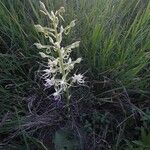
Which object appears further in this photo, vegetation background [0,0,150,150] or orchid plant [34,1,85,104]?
vegetation background [0,0,150,150]

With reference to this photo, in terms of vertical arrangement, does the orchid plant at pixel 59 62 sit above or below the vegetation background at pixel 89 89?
above

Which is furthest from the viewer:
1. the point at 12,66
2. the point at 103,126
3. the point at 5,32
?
the point at 5,32

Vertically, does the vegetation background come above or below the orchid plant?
below

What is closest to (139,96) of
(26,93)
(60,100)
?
(60,100)

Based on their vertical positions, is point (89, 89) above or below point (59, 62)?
below

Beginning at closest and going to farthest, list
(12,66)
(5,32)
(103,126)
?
1. (103,126)
2. (12,66)
3. (5,32)

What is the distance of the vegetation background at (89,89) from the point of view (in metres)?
2.04

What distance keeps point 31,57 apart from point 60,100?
1.07 ft

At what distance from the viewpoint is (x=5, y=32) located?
241cm

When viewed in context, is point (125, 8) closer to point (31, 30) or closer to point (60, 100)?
point (31, 30)

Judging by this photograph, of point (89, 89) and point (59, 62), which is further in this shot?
point (89, 89)

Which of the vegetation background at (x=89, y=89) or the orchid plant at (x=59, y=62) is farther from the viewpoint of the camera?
the vegetation background at (x=89, y=89)

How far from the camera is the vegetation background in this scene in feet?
6.71

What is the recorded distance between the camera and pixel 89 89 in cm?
217
